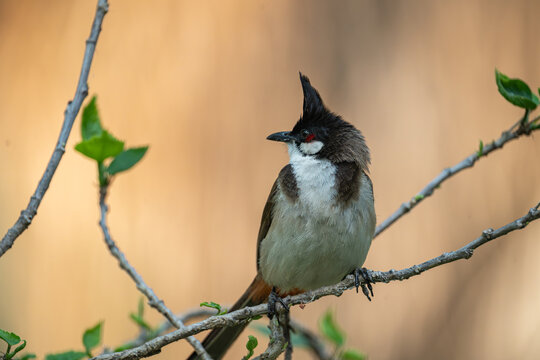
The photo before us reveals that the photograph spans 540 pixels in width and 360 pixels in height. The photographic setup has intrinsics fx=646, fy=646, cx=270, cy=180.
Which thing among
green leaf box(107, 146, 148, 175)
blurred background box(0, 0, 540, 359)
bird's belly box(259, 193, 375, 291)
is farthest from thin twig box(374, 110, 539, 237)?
blurred background box(0, 0, 540, 359)

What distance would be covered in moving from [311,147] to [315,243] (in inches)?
17.0

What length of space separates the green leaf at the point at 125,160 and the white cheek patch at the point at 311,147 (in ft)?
3.29

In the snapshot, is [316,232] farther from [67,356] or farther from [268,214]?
[67,356]

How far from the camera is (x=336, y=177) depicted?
2.45 meters

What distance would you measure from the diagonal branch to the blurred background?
1.93 m

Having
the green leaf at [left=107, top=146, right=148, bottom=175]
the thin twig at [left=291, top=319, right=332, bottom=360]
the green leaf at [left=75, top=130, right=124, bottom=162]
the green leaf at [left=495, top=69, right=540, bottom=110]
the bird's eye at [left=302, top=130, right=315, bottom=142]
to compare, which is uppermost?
the green leaf at [left=495, top=69, right=540, bottom=110]

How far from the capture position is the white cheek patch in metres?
2.60

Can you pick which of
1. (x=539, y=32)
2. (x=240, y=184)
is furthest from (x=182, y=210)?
(x=539, y=32)

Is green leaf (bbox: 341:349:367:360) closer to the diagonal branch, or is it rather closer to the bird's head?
the bird's head

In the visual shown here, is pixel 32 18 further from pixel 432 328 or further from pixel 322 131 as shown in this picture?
pixel 432 328

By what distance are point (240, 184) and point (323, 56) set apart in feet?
2.98

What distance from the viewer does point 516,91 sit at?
170 centimetres

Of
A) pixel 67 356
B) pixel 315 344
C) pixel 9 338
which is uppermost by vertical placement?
pixel 9 338

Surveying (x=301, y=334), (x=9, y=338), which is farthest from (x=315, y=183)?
(x=9, y=338)
